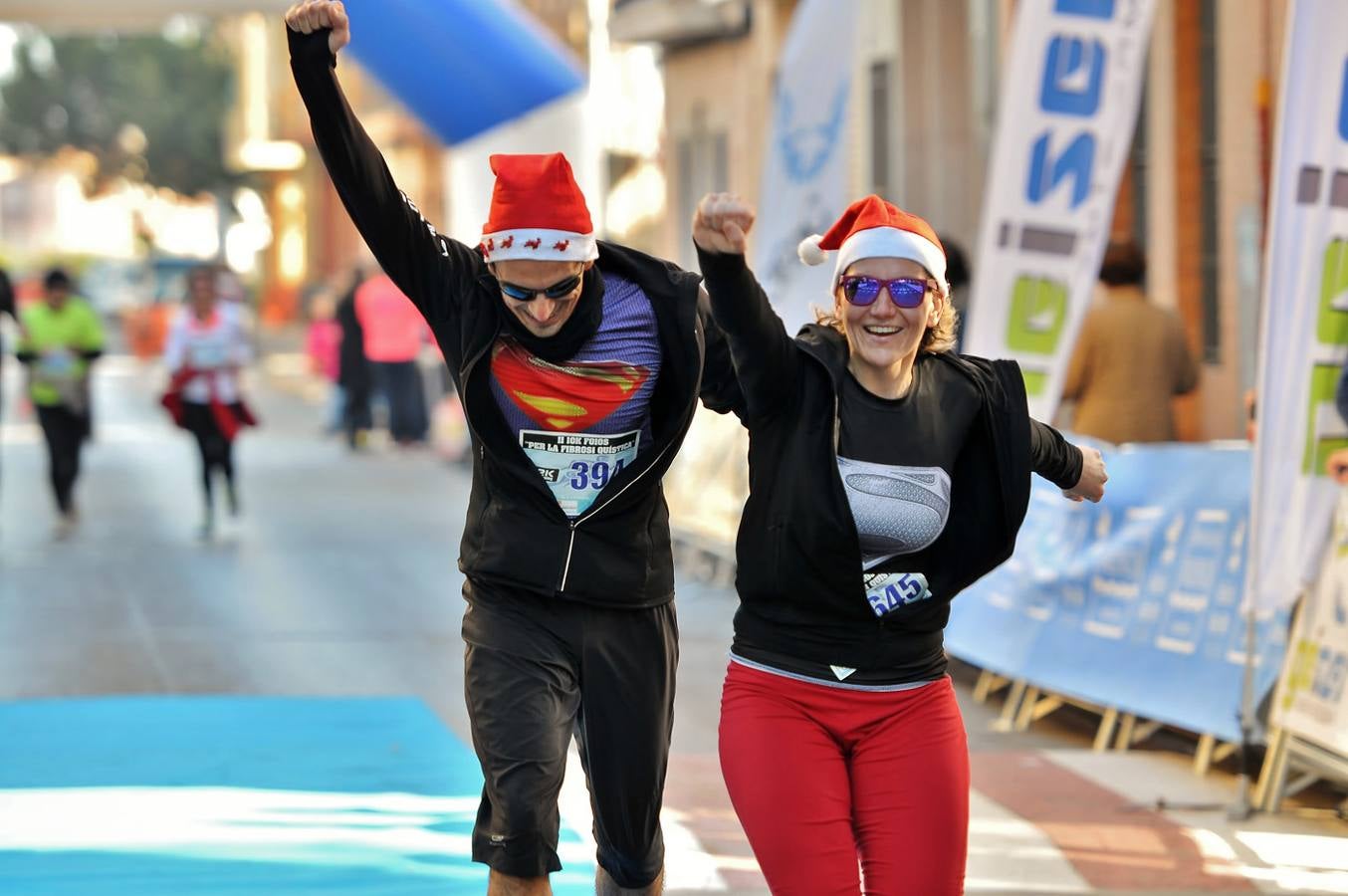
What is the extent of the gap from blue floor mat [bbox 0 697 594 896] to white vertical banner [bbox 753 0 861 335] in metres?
3.40

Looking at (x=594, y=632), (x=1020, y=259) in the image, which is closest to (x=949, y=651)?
(x=1020, y=259)

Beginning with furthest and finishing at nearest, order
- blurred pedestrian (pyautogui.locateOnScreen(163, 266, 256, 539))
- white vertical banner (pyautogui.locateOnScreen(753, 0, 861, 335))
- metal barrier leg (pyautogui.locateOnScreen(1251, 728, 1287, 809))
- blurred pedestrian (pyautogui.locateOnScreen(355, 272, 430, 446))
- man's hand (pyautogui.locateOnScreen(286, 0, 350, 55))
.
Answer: blurred pedestrian (pyautogui.locateOnScreen(355, 272, 430, 446)) → blurred pedestrian (pyautogui.locateOnScreen(163, 266, 256, 539)) → white vertical banner (pyautogui.locateOnScreen(753, 0, 861, 335)) → metal barrier leg (pyautogui.locateOnScreen(1251, 728, 1287, 809)) → man's hand (pyautogui.locateOnScreen(286, 0, 350, 55))

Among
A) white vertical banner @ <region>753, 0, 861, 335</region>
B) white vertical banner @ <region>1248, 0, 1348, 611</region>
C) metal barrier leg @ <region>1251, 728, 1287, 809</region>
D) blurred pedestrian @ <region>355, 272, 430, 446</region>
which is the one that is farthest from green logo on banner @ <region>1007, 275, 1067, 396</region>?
blurred pedestrian @ <region>355, 272, 430, 446</region>

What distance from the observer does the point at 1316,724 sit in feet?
24.0

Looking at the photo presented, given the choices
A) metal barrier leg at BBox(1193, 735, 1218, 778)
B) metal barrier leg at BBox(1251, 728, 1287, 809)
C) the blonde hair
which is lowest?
metal barrier leg at BBox(1193, 735, 1218, 778)

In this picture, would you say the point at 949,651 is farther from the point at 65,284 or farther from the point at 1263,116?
the point at 65,284

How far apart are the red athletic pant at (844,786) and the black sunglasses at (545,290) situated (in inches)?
36.2

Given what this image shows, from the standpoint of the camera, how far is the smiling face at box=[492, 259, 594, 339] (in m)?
4.71

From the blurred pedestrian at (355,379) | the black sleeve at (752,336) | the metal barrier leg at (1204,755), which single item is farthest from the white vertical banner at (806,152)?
the blurred pedestrian at (355,379)

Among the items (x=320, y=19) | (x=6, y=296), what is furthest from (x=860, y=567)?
(x=6, y=296)

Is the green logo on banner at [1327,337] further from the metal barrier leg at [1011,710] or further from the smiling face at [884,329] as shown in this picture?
the smiling face at [884,329]

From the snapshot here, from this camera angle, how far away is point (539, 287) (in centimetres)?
472

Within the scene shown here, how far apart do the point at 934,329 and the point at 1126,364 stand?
19.7ft

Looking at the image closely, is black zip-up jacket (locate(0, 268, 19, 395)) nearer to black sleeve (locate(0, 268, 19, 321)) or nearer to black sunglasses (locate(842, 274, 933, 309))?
black sleeve (locate(0, 268, 19, 321))
